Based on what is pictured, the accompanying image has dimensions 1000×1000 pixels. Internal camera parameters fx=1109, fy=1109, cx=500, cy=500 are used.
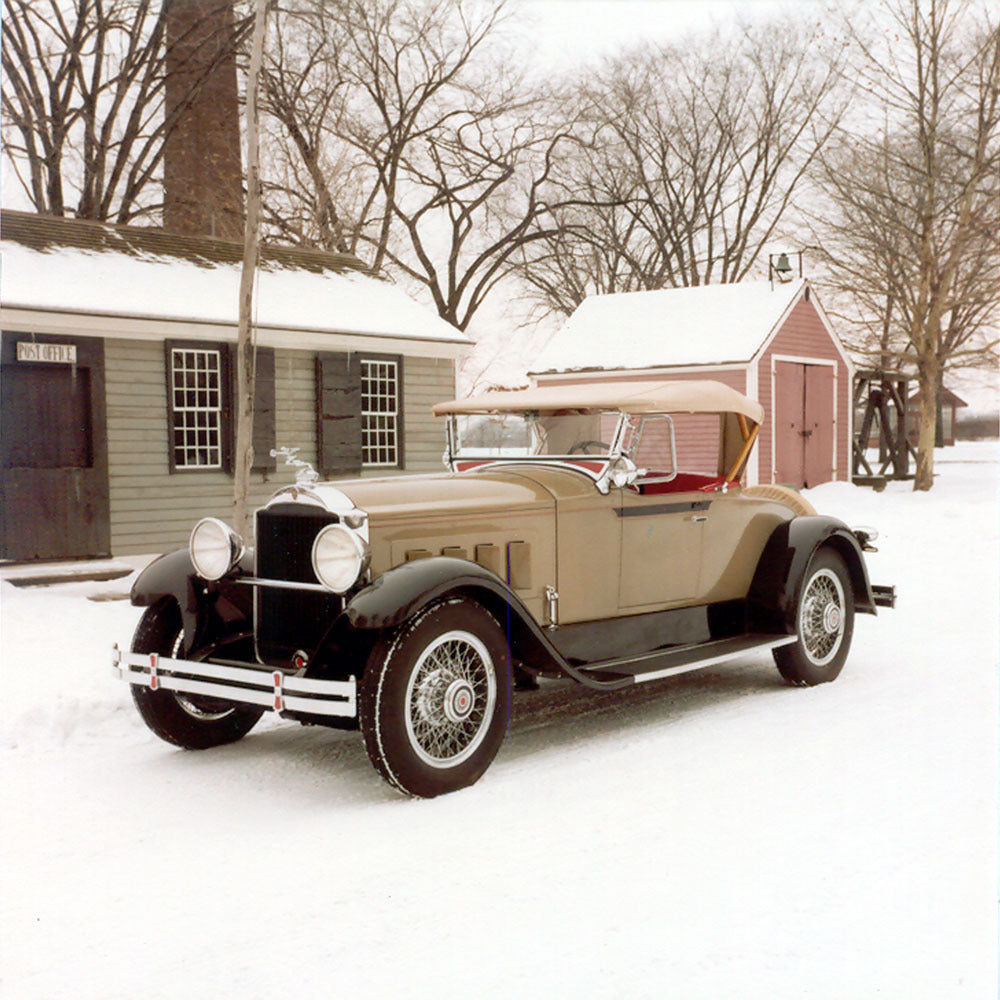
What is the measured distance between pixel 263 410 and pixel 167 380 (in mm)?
1327

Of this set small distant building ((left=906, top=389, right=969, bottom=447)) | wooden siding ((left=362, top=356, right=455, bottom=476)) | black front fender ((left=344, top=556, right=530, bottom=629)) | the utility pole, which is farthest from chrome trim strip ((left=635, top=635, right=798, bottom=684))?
small distant building ((left=906, top=389, right=969, bottom=447))

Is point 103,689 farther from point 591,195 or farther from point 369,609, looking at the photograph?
point 591,195

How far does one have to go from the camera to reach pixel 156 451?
519 inches

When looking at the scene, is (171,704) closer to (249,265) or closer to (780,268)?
(249,265)

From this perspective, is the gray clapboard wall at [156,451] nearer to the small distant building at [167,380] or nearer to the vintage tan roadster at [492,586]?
the small distant building at [167,380]

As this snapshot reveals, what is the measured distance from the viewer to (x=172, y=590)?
5.53 m

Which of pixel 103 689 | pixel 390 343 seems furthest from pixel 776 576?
pixel 390 343

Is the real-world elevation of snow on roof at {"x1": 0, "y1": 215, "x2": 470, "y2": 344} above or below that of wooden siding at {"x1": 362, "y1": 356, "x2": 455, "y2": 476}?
above

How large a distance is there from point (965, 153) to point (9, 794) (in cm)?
2308

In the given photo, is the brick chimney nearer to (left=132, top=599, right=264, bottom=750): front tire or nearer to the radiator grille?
(left=132, top=599, right=264, bottom=750): front tire

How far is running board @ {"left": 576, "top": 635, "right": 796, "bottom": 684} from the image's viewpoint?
5.66 metres

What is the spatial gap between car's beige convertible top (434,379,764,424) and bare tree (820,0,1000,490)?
54.9 feet

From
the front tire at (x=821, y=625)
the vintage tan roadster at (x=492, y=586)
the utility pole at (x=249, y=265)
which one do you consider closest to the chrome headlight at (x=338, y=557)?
the vintage tan roadster at (x=492, y=586)

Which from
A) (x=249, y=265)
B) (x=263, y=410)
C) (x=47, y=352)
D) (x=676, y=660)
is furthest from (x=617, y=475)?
(x=263, y=410)
